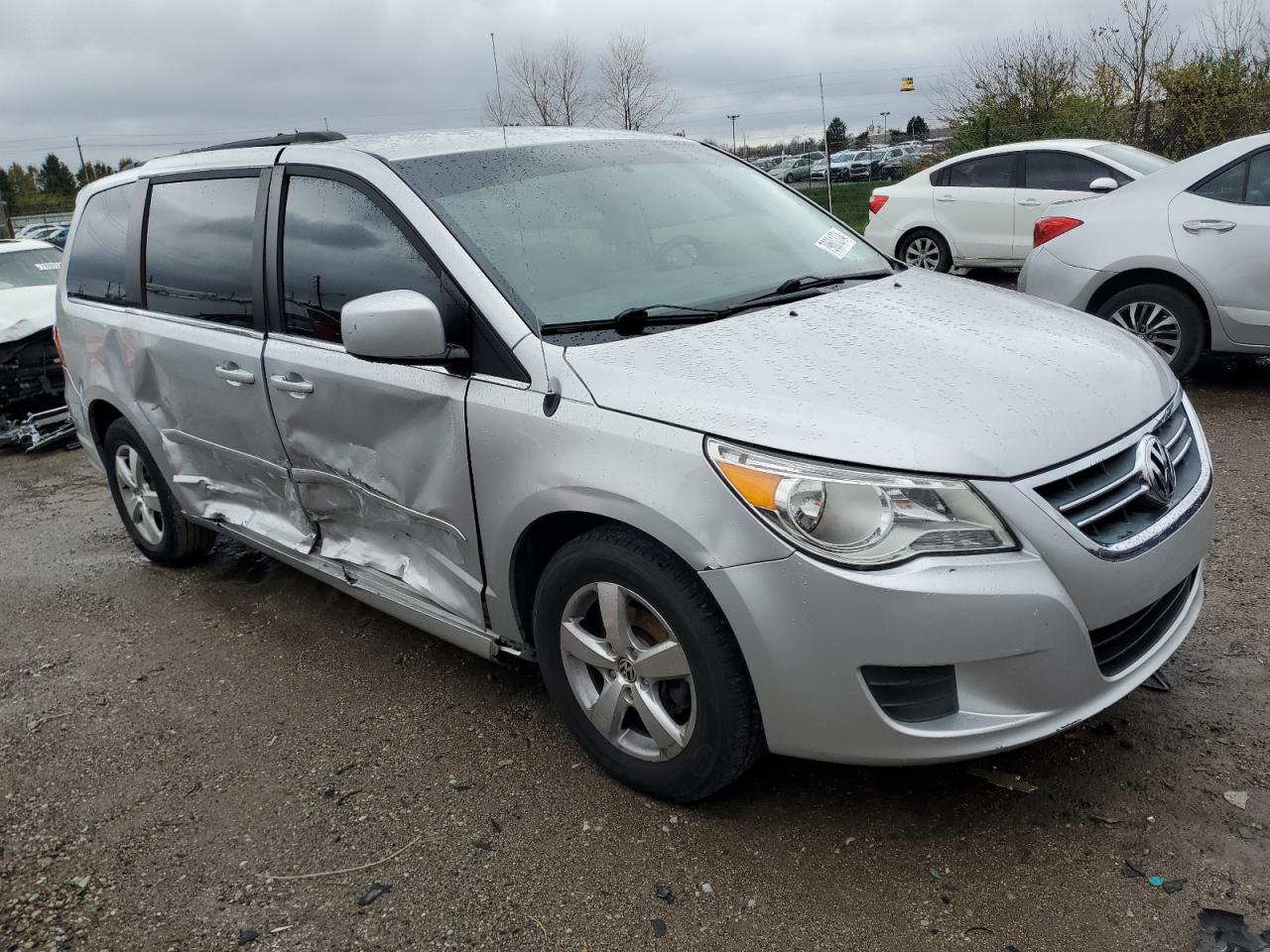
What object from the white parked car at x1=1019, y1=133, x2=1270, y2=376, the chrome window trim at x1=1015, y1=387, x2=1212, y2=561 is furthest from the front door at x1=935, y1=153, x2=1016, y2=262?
the chrome window trim at x1=1015, y1=387, x2=1212, y2=561

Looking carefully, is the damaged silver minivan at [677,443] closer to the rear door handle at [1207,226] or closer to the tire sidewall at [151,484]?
the tire sidewall at [151,484]

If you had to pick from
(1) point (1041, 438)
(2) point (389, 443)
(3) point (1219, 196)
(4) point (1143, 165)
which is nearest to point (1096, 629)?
(1) point (1041, 438)

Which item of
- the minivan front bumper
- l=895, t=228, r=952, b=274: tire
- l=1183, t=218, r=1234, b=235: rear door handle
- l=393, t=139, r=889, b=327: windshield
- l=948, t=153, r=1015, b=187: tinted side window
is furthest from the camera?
l=895, t=228, r=952, b=274: tire

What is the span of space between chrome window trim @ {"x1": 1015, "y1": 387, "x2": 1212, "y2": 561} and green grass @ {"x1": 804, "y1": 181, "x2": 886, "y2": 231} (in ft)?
51.3

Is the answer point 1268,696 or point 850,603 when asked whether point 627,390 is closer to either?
point 850,603

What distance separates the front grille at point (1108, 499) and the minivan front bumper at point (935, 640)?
7cm

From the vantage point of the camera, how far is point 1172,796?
8.64ft

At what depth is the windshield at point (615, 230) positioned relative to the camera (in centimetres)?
297

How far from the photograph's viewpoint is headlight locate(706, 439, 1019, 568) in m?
2.24

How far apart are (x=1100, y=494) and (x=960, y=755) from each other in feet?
2.23

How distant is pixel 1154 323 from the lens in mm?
6168

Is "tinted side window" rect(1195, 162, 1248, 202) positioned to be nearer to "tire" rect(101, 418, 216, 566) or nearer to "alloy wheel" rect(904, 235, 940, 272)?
"alloy wheel" rect(904, 235, 940, 272)

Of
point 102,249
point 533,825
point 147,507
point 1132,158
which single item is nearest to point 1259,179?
point 1132,158

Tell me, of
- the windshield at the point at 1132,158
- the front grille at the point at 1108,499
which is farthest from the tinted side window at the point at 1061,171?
the front grille at the point at 1108,499
